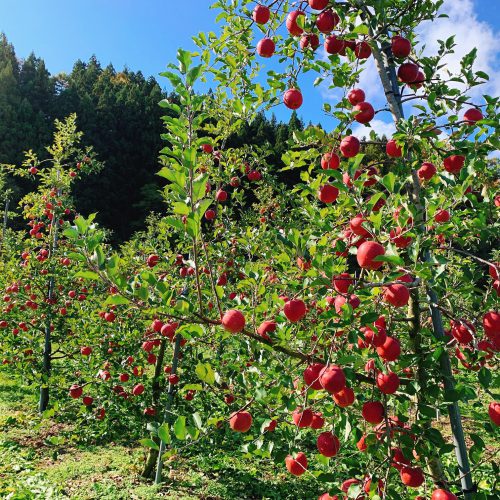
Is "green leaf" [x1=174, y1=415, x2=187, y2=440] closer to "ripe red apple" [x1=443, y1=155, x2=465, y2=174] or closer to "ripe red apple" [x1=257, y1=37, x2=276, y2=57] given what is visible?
"ripe red apple" [x1=443, y1=155, x2=465, y2=174]

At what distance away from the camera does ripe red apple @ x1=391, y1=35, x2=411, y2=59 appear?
2.01 m

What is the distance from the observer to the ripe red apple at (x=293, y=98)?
2170 mm

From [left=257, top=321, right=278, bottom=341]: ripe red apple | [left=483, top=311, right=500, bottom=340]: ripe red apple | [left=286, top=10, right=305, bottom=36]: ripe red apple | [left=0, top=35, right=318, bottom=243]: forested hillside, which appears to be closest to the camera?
[left=483, top=311, right=500, bottom=340]: ripe red apple

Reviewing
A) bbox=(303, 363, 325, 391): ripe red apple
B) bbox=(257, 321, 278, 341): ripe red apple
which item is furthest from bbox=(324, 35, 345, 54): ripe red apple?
bbox=(303, 363, 325, 391): ripe red apple

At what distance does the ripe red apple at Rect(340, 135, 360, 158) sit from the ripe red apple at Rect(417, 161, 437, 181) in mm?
385

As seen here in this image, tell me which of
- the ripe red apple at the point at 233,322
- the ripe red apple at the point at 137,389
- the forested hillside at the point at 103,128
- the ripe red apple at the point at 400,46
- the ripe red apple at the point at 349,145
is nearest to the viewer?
the ripe red apple at the point at 233,322

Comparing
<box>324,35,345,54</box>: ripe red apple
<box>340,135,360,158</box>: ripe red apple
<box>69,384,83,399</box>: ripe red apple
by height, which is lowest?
<box>69,384,83,399</box>: ripe red apple

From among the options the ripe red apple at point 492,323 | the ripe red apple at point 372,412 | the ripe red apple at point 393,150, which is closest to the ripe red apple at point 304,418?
the ripe red apple at point 372,412

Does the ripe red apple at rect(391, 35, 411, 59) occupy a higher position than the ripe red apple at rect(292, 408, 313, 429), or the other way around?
the ripe red apple at rect(391, 35, 411, 59)

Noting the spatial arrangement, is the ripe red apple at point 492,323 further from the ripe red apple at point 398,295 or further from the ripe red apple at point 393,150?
the ripe red apple at point 393,150

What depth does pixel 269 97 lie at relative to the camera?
2.29 meters

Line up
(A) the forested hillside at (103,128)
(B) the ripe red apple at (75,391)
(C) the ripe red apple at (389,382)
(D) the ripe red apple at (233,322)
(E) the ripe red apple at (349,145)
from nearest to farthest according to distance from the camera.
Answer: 1. (D) the ripe red apple at (233,322)
2. (C) the ripe red apple at (389,382)
3. (E) the ripe red apple at (349,145)
4. (B) the ripe red apple at (75,391)
5. (A) the forested hillside at (103,128)

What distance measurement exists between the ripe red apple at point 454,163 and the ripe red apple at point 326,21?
893mm

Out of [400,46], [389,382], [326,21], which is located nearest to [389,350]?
[389,382]
